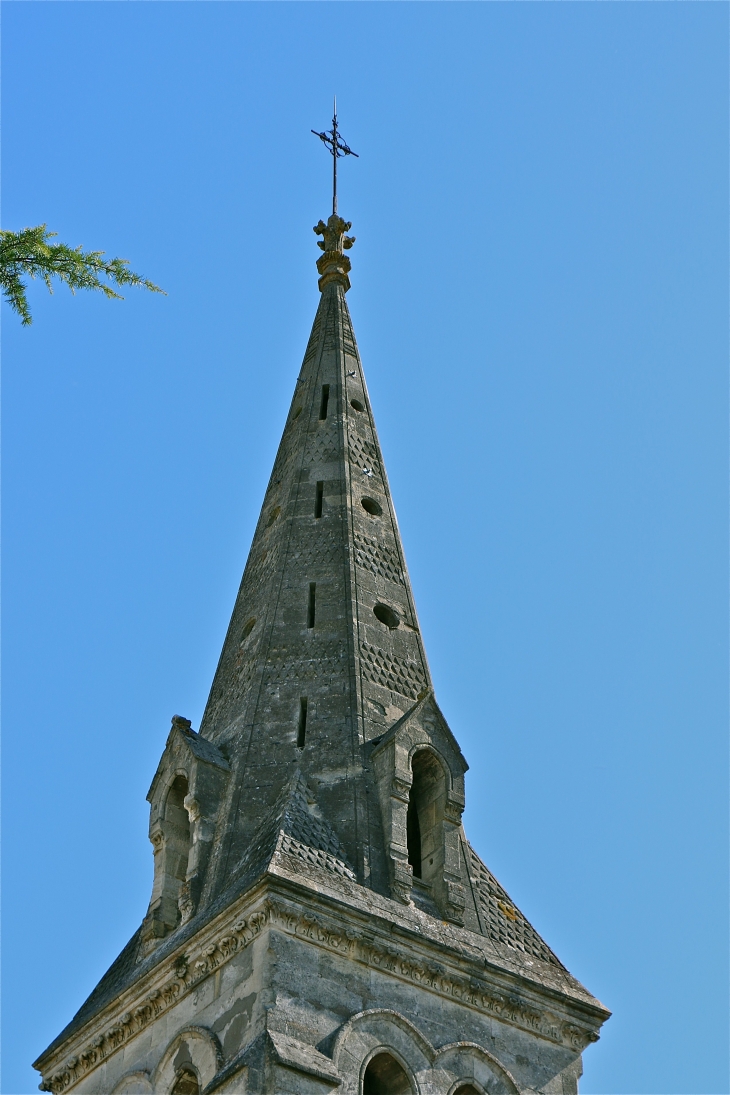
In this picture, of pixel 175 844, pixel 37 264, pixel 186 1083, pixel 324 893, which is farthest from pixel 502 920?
pixel 37 264

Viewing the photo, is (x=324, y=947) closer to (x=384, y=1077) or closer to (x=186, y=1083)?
(x=384, y=1077)

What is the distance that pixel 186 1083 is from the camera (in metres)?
21.2

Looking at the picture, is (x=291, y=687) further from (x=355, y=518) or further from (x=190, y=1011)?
(x=190, y=1011)

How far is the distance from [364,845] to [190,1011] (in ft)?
9.86

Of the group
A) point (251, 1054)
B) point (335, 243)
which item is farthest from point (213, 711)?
point (335, 243)

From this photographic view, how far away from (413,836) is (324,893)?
3183 millimetres

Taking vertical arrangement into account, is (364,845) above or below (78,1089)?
above

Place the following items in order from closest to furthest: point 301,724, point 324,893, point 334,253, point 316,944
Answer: point 316,944
point 324,893
point 301,724
point 334,253

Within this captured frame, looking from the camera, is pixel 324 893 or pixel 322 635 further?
pixel 322 635

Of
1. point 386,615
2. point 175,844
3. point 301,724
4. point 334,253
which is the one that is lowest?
point 175,844

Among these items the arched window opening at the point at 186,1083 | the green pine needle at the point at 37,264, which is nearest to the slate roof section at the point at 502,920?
the arched window opening at the point at 186,1083

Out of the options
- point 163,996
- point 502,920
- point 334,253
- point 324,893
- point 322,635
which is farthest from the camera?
point 334,253

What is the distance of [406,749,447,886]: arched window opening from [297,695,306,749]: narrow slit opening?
150 cm

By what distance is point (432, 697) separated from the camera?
2527 centimetres
